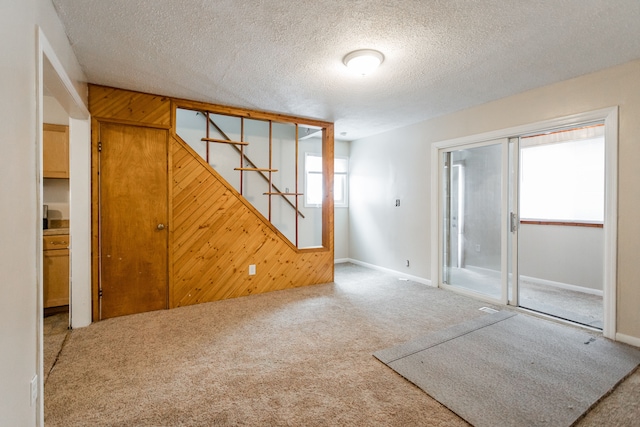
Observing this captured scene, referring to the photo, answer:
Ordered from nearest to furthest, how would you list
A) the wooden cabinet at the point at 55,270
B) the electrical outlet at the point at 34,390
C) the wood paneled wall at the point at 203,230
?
1. the electrical outlet at the point at 34,390
2. the wood paneled wall at the point at 203,230
3. the wooden cabinet at the point at 55,270

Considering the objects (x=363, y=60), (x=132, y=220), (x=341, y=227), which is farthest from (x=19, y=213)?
(x=341, y=227)

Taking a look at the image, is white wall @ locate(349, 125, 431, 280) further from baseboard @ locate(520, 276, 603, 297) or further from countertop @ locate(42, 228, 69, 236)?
countertop @ locate(42, 228, 69, 236)

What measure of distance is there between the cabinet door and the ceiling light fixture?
3.80 metres

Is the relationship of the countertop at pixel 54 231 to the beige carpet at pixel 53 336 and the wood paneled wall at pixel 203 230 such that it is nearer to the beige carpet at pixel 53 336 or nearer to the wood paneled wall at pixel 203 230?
the wood paneled wall at pixel 203 230

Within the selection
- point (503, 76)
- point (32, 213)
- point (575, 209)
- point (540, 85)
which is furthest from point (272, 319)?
point (575, 209)

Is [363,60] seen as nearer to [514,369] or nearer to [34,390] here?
[514,369]

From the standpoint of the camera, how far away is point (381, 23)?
2080 millimetres

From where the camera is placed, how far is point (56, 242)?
3443mm

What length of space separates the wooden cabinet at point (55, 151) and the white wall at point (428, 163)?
4.55 meters

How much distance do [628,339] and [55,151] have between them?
6327 millimetres

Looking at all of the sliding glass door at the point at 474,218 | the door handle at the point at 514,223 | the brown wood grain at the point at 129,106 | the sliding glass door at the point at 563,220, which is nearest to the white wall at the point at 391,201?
the sliding glass door at the point at 474,218

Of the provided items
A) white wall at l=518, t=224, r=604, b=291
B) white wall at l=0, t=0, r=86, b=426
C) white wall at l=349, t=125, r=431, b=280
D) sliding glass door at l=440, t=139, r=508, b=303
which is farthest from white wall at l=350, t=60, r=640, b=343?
white wall at l=0, t=0, r=86, b=426

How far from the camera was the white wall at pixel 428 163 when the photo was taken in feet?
8.68

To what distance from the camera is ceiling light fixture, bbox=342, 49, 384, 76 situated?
96.7 inches
